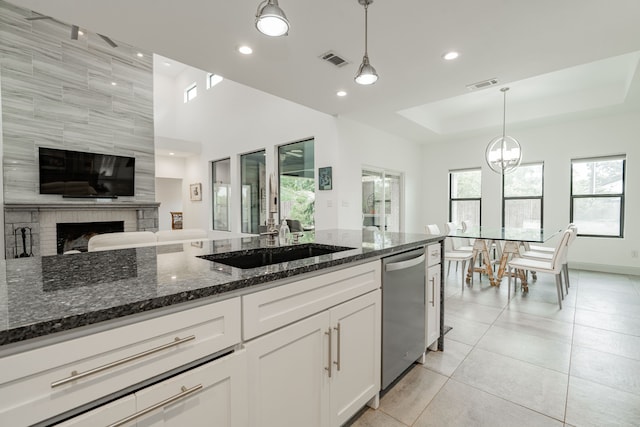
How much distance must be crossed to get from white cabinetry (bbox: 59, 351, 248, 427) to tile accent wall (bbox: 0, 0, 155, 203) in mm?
5614

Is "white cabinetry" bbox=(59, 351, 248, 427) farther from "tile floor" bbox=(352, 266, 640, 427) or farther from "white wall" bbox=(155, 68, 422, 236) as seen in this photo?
"white wall" bbox=(155, 68, 422, 236)

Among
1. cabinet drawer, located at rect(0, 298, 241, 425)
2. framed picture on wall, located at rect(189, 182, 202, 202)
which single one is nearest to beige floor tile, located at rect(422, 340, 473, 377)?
cabinet drawer, located at rect(0, 298, 241, 425)

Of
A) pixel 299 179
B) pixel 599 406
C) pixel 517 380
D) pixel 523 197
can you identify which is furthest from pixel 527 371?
pixel 523 197

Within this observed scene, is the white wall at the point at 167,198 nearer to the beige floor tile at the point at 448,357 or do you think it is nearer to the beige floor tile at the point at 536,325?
the beige floor tile at the point at 448,357

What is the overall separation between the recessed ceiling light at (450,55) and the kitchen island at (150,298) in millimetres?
2319

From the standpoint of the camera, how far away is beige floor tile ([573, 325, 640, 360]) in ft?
7.46

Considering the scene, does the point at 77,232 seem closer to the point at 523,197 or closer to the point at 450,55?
the point at 450,55

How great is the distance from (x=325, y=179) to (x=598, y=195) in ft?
15.7

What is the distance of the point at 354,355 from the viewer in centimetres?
148

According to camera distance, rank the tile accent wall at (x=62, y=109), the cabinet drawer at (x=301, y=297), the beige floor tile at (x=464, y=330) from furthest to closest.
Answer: the tile accent wall at (x=62, y=109) < the beige floor tile at (x=464, y=330) < the cabinet drawer at (x=301, y=297)

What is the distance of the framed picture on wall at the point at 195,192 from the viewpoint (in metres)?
7.39

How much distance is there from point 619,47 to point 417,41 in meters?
1.88

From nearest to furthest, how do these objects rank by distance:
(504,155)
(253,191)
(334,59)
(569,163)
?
1. (334,59)
2. (504,155)
3. (569,163)
4. (253,191)

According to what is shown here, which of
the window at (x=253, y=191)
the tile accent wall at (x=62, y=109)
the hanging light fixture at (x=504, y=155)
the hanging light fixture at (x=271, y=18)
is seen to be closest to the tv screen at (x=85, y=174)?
the tile accent wall at (x=62, y=109)
